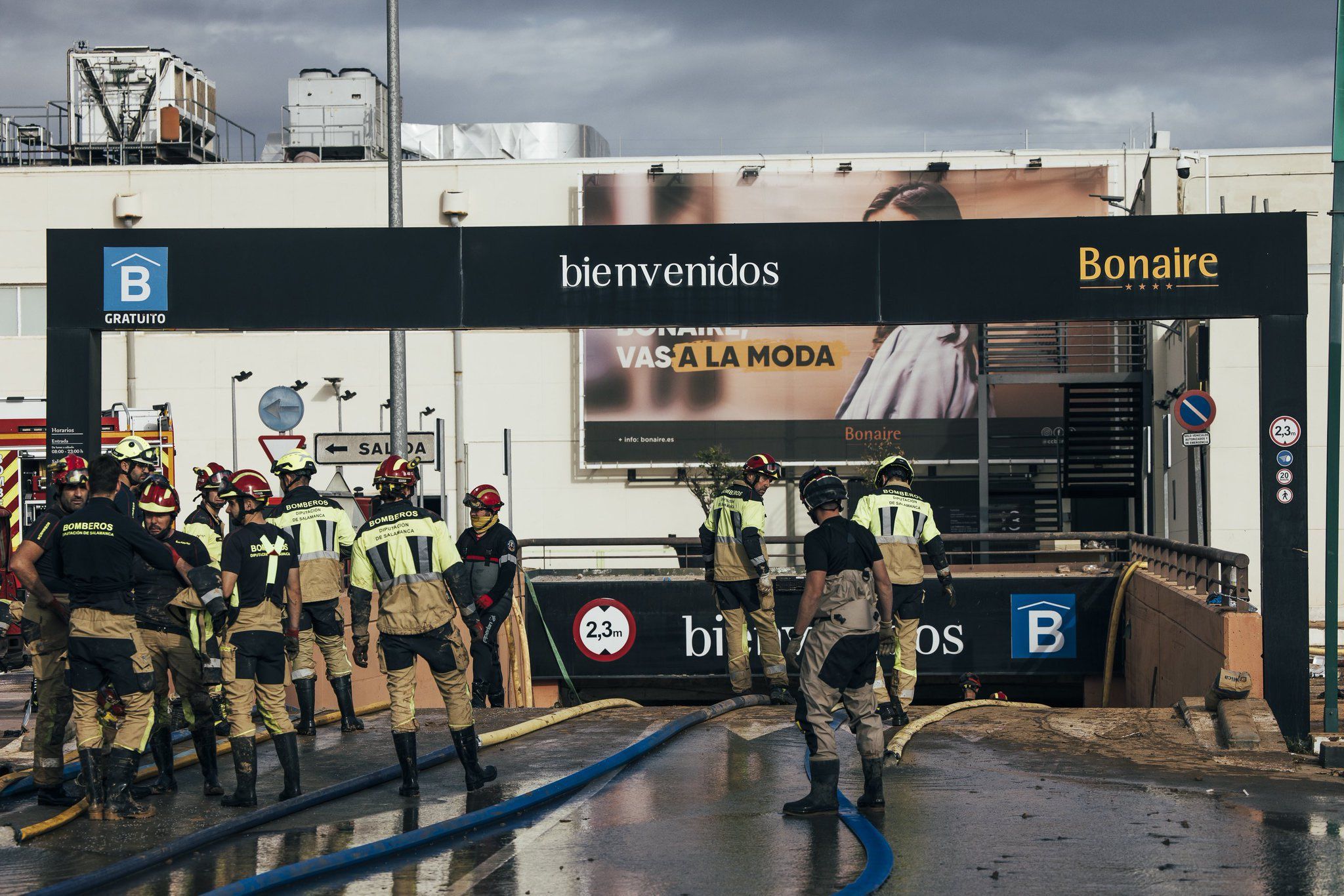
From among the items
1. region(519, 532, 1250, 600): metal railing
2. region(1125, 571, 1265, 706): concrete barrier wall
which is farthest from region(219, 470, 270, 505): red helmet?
region(1125, 571, 1265, 706): concrete barrier wall

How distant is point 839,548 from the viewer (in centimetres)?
861

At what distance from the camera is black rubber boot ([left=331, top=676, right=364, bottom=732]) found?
41.3ft

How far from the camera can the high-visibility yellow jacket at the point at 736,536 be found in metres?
13.4

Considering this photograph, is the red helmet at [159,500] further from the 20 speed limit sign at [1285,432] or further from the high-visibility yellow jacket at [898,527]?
the 20 speed limit sign at [1285,432]

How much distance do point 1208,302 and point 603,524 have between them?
86.6ft

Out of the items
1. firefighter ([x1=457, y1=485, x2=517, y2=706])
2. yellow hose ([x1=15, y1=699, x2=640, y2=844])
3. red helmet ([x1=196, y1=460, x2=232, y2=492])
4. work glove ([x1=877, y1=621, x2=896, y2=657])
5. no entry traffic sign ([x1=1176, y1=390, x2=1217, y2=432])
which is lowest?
yellow hose ([x1=15, y1=699, x2=640, y2=844])

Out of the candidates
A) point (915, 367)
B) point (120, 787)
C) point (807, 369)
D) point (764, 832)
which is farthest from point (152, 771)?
point (915, 367)

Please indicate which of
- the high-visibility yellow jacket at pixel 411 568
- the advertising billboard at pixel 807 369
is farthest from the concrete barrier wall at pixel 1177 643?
the advertising billboard at pixel 807 369

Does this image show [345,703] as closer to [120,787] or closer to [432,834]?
[120,787]

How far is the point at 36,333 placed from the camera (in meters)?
38.2

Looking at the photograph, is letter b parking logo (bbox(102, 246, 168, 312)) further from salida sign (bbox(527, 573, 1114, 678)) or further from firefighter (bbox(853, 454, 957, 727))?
salida sign (bbox(527, 573, 1114, 678))

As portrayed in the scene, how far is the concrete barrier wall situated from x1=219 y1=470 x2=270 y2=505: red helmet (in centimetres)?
817

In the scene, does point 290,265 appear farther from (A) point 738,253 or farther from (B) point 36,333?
(B) point 36,333

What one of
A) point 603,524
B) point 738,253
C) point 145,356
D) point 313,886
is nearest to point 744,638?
point 738,253
